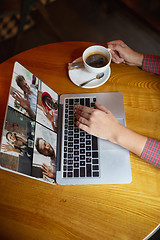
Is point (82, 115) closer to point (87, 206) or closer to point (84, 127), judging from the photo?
point (84, 127)

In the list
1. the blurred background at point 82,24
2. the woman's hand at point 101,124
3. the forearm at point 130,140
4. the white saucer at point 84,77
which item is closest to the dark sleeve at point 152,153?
the forearm at point 130,140

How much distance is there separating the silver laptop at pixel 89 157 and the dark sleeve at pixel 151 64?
218 mm

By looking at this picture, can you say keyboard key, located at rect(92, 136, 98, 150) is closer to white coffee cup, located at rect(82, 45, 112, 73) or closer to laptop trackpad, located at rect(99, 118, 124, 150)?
laptop trackpad, located at rect(99, 118, 124, 150)

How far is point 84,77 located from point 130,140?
1.22 ft

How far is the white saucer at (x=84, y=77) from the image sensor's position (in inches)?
36.0

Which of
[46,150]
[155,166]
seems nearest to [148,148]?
[155,166]

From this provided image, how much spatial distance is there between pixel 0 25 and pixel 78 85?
4.55ft

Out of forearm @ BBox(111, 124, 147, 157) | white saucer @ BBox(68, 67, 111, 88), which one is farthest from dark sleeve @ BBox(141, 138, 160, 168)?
white saucer @ BBox(68, 67, 111, 88)

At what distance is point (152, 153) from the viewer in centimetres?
76

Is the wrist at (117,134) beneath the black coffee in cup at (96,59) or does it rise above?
beneath

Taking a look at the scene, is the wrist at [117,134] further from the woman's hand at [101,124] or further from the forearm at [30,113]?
Result: the forearm at [30,113]

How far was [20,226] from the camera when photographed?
0.72 meters

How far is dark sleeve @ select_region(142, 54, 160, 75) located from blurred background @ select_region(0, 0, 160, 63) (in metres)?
0.97

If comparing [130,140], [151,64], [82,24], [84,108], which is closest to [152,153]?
[130,140]
